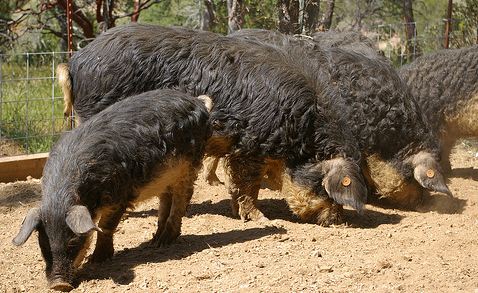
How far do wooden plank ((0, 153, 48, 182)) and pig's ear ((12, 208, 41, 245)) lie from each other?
3.41 meters

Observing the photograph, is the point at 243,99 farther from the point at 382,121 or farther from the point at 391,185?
the point at 391,185

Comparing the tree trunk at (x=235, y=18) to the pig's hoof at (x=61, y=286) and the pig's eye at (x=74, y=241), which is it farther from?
the pig's hoof at (x=61, y=286)

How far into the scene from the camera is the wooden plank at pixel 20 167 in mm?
7312

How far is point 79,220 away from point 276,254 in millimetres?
1730

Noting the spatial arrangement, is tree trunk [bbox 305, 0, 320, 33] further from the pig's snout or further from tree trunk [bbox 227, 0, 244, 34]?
the pig's snout

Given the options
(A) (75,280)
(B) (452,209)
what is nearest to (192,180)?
(A) (75,280)

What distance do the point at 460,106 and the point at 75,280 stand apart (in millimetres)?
5619

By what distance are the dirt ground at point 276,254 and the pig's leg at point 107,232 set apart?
0.10m

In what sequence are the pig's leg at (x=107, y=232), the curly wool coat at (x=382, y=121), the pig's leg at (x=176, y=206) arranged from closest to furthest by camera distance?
the pig's leg at (x=107, y=232), the pig's leg at (x=176, y=206), the curly wool coat at (x=382, y=121)

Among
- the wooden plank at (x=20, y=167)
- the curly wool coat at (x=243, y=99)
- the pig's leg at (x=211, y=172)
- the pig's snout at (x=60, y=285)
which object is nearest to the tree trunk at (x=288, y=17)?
the pig's leg at (x=211, y=172)

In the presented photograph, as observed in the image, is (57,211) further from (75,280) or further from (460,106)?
(460,106)

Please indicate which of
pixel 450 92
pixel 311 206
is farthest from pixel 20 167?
pixel 450 92

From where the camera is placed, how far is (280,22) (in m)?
9.01

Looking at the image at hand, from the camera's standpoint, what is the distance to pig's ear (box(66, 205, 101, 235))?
3.92 meters
